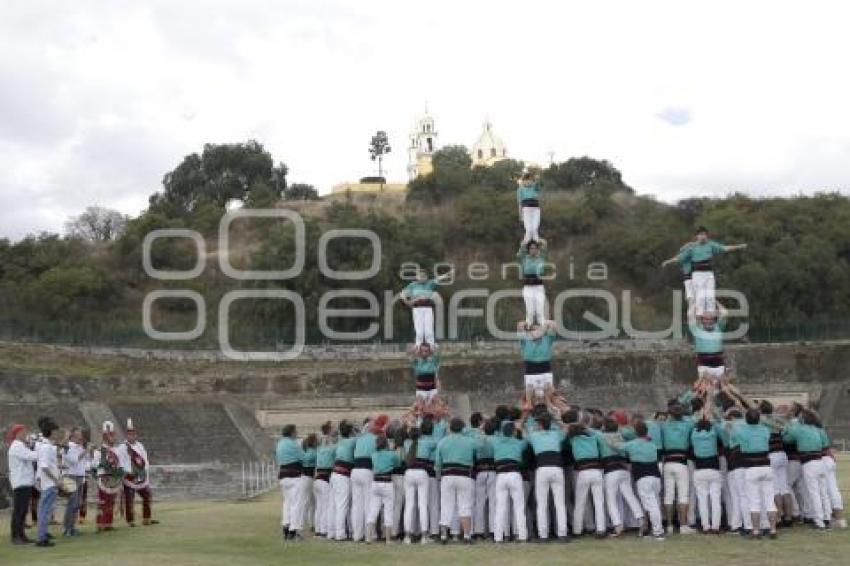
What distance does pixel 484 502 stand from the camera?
1664cm

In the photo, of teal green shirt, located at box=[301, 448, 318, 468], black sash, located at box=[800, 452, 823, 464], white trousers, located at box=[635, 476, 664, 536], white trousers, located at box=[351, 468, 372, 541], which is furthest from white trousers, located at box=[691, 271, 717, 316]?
teal green shirt, located at box=[301, 448, 318, 468]

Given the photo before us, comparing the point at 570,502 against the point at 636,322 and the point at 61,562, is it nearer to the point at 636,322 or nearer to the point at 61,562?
the point at 61,562

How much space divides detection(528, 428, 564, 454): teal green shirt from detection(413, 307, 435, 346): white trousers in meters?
6.13

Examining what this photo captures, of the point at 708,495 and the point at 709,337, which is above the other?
the point at 709,337

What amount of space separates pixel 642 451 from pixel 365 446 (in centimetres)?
434

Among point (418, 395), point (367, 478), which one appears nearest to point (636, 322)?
point (418, 395)

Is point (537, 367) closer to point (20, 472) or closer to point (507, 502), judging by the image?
point (507, 502)

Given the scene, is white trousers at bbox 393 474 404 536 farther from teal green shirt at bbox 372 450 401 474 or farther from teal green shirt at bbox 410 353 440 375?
teal green shirt at bbox 410 353 440 375

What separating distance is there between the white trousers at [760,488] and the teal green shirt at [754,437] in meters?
0.27

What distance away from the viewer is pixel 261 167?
10756 cm

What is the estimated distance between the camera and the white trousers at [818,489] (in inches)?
634

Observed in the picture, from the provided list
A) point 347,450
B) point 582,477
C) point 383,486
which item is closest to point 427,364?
point 347,450

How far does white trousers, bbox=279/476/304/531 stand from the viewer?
17609 mm

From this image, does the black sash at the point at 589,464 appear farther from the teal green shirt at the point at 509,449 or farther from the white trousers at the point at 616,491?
the teal green shirt at the point at 509,449
